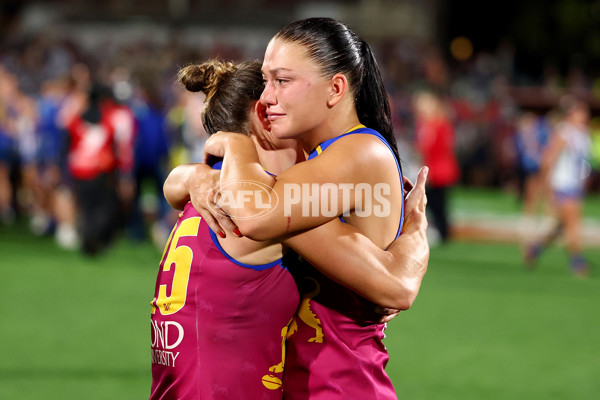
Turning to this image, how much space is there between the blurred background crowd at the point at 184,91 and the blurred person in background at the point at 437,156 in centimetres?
2

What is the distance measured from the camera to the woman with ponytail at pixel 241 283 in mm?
2227

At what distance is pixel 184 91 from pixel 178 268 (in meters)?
9.06

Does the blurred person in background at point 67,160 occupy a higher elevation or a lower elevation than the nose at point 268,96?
lower

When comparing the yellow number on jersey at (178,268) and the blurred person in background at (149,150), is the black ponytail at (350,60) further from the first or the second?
the blurred person in background at (149,150)

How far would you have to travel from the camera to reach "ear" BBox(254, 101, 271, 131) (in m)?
2.41

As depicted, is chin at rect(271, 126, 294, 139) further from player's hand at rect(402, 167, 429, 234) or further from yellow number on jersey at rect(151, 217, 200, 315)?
player's hand at rect(402, 167, 429, 234)

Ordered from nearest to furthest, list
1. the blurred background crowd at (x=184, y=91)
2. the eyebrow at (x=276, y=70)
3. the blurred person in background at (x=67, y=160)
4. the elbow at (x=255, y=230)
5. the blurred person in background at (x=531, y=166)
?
the elbow at (x=255, y=230), the eyebrow at (x=276, y=70), the blurred person in background at (x=67, y=160), the blurred background crowd at (x=184, y=91), the blurred person in background at (x=531, y=166)

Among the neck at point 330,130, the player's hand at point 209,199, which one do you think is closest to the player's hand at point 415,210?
the neck at point 330,130

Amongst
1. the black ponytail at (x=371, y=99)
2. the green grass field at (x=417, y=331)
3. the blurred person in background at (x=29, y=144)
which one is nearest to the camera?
the black ponytail at (x=371, y=99)

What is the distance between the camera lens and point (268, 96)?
2303mm

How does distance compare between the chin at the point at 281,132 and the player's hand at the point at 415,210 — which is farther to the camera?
the player's hand at the point at 415,210

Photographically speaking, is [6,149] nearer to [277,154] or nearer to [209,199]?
[277,154]

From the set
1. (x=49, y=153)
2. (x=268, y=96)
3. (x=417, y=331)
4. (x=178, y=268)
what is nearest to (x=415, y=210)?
(x=268, y=96)

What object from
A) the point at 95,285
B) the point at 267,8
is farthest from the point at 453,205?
the point at 267,8
